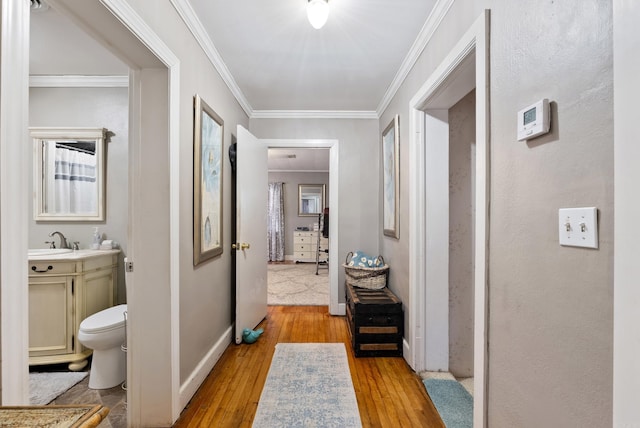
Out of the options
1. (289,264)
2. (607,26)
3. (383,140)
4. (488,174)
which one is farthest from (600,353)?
(289,264)

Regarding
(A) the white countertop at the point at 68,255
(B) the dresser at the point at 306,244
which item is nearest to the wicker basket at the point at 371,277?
(A) the white countertop at the point at 68,255

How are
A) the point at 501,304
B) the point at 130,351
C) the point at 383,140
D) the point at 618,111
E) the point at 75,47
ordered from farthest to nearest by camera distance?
the point at 383,140
the point at 75,47
the point at 130,351
the point at 501,304
the point at 618,111

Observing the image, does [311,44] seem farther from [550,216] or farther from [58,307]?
[58,307]

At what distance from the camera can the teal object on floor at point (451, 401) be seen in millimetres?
1653

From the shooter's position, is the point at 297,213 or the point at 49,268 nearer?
the point at 49,268

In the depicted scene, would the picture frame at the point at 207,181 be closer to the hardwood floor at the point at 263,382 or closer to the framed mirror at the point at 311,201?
the hardwood floor at the point at 263,382

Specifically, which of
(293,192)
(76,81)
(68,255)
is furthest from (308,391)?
(293,192)

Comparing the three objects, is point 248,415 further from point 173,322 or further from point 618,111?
point 618,111

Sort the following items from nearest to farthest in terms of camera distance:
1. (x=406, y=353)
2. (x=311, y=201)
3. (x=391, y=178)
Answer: (x=406, y=353) → (x=391, y=178) → (x=311, y=201)

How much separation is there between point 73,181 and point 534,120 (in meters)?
3.29

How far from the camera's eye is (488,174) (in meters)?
1.21

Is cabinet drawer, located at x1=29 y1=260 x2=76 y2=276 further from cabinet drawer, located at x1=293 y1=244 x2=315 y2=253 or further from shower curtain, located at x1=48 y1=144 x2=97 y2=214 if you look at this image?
cabinet drawer, located at x1=293 y1=244 x2=315 y2=253

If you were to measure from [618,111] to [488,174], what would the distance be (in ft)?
1.84

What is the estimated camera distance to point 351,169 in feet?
11.2
